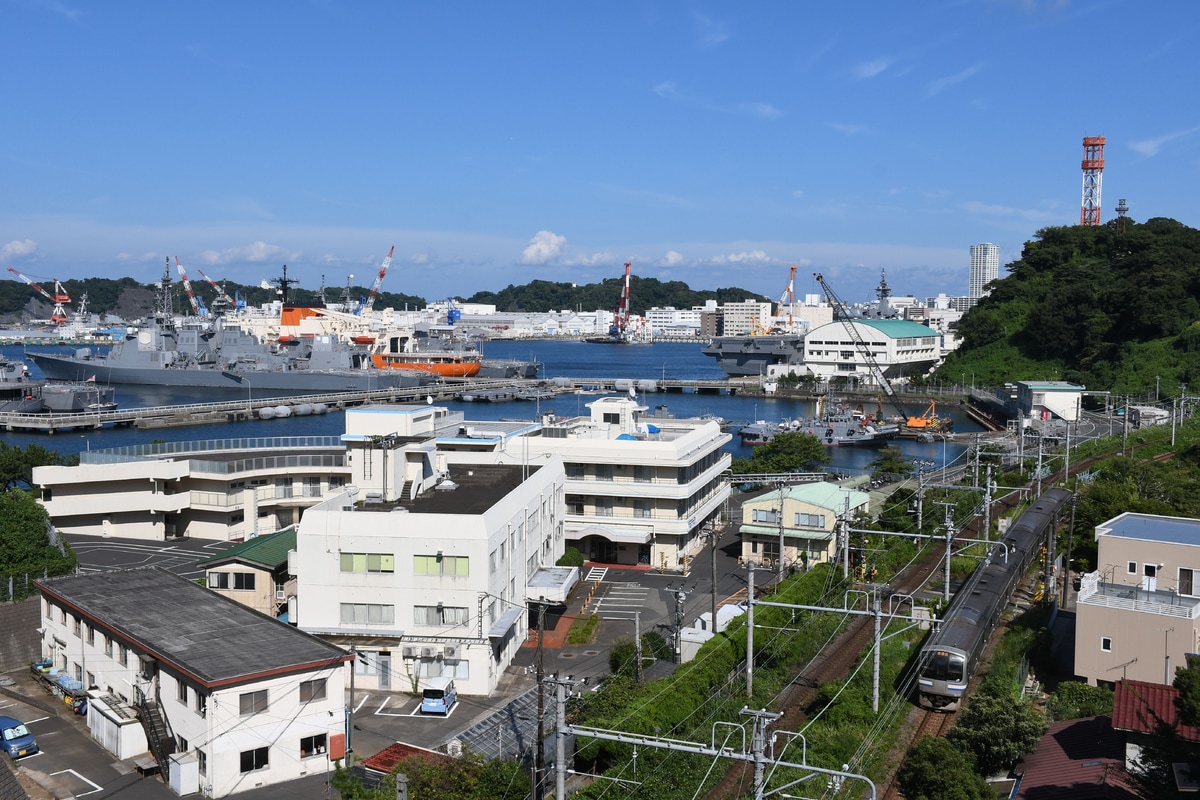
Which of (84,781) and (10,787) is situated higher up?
(10,787)

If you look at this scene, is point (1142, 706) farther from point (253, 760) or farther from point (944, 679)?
point (253, 760)

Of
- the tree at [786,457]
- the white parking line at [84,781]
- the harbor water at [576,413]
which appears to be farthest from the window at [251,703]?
the tree at [786,457]

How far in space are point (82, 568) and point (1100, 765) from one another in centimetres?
1205

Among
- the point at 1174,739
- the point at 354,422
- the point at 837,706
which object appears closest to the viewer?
the point at 1174,739

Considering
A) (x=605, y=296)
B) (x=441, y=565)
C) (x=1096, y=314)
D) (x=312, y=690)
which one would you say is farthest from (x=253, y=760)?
(x=605, y=296)

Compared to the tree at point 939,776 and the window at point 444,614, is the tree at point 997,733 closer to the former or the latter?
the tree at point 939,776

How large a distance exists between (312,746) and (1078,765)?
590 centimetres

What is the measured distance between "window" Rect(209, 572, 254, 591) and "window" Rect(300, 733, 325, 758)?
3.83 m

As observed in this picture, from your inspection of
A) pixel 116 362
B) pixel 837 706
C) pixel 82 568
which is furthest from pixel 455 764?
pixel 116 362

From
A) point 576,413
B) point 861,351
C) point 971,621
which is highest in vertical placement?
point 861,351

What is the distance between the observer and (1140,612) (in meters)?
9.52

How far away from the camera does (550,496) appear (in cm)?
1386

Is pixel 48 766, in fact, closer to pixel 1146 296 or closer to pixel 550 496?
pixel 550 496

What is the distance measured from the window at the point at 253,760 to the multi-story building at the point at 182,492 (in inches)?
305
